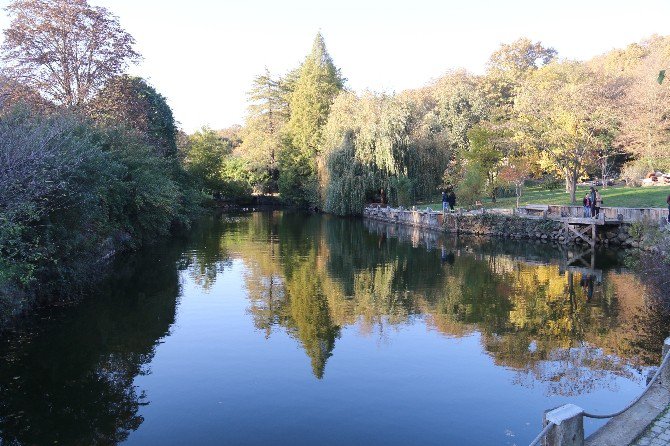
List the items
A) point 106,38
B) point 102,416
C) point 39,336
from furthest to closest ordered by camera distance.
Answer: point 106,38
point 39,336
point 102,416

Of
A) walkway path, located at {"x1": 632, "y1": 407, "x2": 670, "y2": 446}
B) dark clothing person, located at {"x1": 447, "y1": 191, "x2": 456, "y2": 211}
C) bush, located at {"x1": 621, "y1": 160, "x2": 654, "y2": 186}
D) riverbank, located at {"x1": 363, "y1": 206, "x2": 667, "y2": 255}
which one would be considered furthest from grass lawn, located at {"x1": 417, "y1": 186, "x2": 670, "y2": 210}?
walkway path, located at {"x1": 632, "y1": 407, "x2": 670, "y2": 446}

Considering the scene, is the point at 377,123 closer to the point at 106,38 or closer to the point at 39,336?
the point at 106,38

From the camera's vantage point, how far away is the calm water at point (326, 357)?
26.0ft

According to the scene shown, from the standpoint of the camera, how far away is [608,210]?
2636 cm

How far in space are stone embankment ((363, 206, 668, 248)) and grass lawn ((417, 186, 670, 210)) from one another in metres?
2.15

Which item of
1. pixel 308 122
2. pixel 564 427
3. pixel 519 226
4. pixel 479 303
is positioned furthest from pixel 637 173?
pixel 564 427

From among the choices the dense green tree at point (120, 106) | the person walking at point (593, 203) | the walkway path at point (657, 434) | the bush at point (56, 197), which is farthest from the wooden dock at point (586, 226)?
the dense green tree at point (120, 106)

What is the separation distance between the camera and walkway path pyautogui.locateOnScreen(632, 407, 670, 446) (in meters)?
5.76

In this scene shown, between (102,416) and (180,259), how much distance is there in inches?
Result: 620

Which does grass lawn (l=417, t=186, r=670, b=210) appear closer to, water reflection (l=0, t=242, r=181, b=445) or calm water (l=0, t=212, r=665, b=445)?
calm water (l=0, t=212, r=665, b=445)

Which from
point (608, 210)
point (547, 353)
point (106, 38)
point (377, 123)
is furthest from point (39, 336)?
point (377, 123)

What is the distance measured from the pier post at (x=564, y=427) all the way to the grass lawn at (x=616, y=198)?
83.2 ft

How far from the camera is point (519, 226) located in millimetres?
30625

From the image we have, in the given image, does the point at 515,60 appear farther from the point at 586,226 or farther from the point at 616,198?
the point at 586,226
